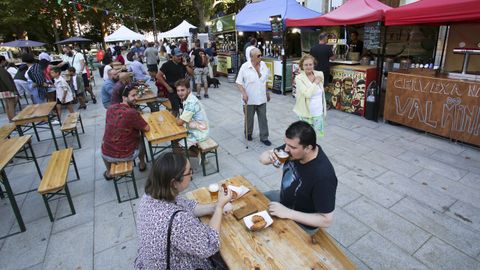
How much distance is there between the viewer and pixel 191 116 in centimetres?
420

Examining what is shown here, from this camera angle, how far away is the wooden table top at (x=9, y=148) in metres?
3.29

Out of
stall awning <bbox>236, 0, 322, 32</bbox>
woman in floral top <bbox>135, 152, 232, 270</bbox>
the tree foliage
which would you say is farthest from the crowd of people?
the tree foliage

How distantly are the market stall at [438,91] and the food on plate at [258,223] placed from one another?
4938 millimetres

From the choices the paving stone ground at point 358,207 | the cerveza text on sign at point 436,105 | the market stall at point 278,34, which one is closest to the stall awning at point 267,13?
the market stall at point 278,34

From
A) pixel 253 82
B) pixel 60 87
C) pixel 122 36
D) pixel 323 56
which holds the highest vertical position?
pixel 122 36

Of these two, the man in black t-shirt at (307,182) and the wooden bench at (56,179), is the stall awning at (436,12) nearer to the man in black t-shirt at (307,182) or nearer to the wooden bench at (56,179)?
the man in black t-shirt at (307,182)

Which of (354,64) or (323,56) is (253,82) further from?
(354,64)

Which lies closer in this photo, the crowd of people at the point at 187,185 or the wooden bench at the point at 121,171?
the crowd of people at the point at 187,185

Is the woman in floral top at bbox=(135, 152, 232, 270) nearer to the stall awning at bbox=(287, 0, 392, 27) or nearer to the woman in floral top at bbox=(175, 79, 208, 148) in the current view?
the woman in floral top at bbox=(175, 79, 208, 148)

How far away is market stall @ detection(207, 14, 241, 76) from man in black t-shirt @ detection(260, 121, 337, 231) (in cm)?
1062

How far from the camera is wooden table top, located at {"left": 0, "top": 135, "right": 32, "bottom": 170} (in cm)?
329

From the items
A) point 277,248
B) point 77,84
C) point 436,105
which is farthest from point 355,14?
point 77,84

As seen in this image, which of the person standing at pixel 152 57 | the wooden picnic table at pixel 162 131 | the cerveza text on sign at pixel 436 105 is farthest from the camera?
the person standing at pixel 152 57

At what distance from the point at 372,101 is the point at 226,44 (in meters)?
8.94
